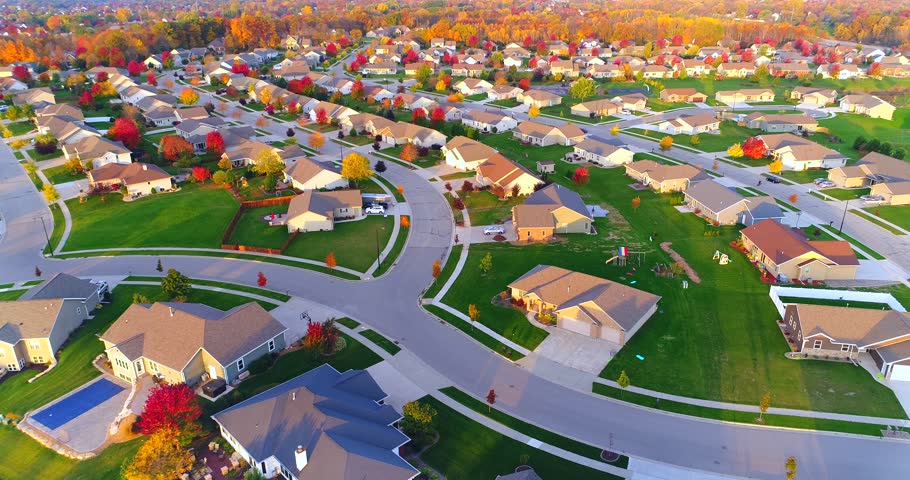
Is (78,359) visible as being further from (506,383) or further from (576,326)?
(576,326)

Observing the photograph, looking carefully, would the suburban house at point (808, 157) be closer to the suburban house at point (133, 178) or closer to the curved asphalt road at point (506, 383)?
the curved asphalt road at point (506, 383)

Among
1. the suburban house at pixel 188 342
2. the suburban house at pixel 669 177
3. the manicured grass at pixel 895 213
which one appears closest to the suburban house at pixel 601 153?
the suburban house at pixel 669 177

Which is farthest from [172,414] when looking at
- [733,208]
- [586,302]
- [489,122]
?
[489,122]

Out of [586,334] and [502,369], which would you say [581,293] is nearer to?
[586,334]

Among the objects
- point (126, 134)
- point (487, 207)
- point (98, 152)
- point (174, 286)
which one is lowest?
point (487, 207)

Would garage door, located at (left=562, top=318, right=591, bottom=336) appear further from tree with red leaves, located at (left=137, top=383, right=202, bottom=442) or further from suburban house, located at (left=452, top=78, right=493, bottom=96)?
suburban house, located at (left=452, top=78, right=493, bottom=96)

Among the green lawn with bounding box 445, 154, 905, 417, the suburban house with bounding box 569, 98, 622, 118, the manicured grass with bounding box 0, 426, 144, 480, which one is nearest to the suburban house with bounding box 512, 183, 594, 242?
the green lawn with bounding box 445, 154, 905, 417
